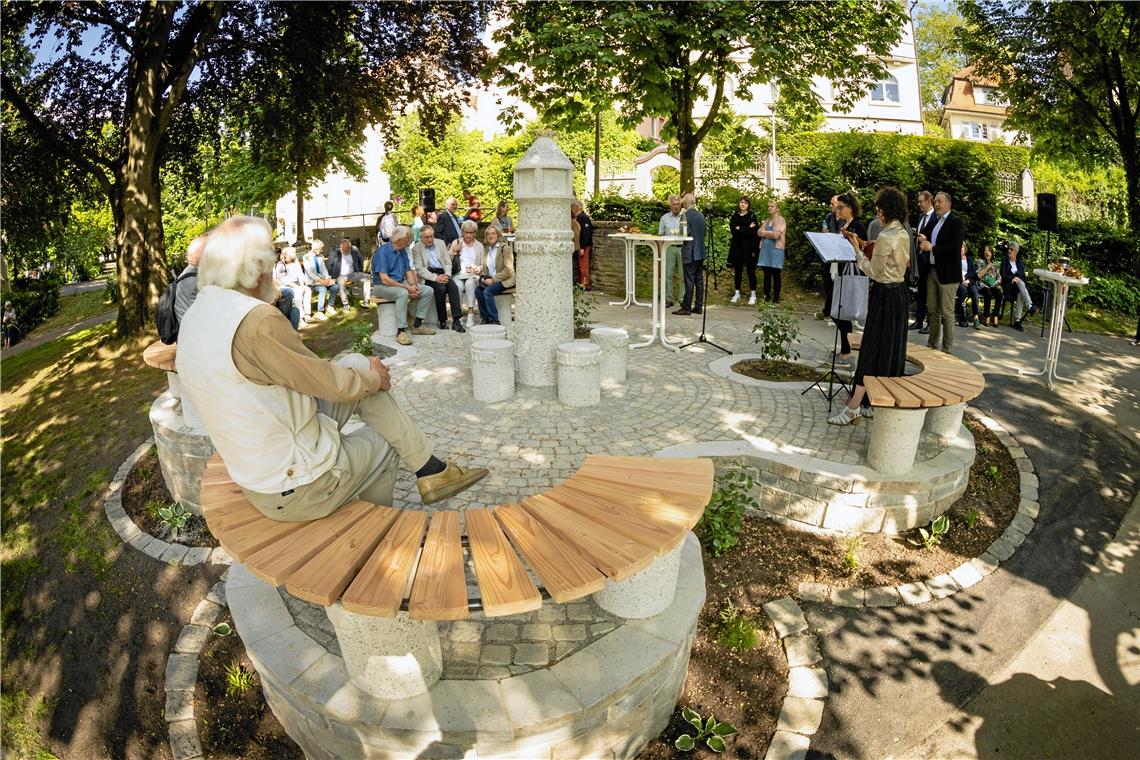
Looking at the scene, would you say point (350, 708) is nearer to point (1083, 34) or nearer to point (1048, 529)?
point (1048, 529)

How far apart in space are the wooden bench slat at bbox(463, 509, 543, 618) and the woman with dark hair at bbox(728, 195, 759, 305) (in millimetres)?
9766

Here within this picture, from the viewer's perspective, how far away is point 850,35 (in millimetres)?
11711

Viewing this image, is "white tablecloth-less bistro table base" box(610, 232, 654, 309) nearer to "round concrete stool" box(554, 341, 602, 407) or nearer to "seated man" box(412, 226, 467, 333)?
"seated man" box(412, 226, 467, 333)

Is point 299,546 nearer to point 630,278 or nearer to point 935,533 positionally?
point 935,533

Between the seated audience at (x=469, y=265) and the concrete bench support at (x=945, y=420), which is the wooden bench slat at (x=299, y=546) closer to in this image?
the concrete bench support at (x=945, y=420)

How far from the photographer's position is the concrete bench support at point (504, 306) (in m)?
9.23

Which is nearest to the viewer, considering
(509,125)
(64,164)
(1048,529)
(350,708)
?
(350,708)

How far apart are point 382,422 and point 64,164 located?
12.1 metres

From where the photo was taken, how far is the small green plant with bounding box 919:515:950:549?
4559 mm

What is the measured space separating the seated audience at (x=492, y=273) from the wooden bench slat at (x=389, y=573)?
21.0 feet

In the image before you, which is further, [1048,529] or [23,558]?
[23,558]

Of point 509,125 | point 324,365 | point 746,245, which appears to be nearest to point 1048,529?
point 324,365

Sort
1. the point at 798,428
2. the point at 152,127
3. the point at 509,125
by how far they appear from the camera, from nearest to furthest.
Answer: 1. the point at 798,428
2. the point at 152,127
3. the point at 509,125

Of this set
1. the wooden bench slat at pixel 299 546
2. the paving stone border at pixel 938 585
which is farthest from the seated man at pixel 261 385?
the paving stone border at pixel 938 585
